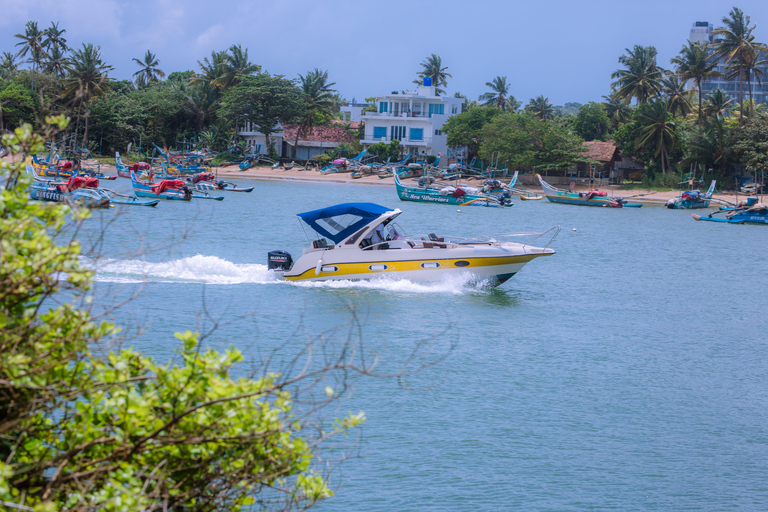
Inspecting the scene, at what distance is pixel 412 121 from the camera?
89.6 metres

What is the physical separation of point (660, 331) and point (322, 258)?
9.63m

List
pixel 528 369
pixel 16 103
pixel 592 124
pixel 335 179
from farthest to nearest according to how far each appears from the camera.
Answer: pixel 592 124
pixel 335 179
pixel 16 103
pixel 528 369

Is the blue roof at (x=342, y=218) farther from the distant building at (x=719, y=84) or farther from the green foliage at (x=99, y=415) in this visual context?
the distant building at (x=719, y=84)

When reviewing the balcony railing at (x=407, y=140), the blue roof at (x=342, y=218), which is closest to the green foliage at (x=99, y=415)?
the blue roof at (x=342, y=218)

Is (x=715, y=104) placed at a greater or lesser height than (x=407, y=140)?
greater

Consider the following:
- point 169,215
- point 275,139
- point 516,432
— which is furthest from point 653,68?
point 516,432

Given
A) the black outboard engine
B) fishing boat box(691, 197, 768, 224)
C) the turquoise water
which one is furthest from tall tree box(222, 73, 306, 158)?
the black outboard engine

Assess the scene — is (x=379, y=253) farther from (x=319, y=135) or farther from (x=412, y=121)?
(x=319, y=135)

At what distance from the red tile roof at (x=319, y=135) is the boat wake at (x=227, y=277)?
72.1m

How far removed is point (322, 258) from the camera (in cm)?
2159

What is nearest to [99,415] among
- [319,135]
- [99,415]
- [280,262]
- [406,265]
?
[99,415]

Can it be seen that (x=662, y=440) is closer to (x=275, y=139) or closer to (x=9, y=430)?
(x=9, y=430)

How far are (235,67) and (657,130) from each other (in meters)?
51.3

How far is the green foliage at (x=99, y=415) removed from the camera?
190 inches
